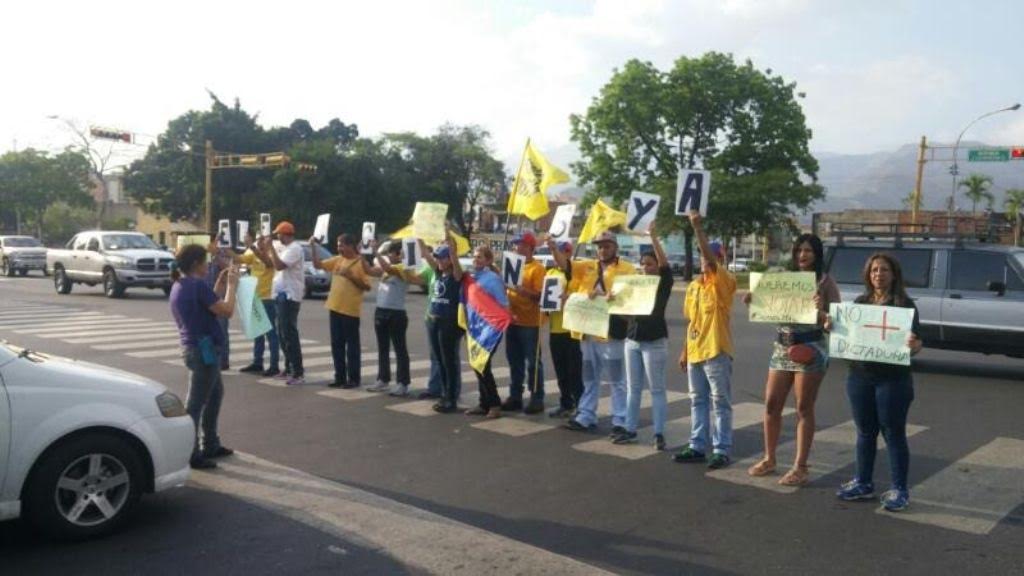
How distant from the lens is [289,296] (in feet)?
36.1

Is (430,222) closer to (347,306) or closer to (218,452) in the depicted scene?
(347,306)

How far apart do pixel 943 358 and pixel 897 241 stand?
2.80 meters

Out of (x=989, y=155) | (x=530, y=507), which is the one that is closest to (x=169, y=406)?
(x=530, y=507)

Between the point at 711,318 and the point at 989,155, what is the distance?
110 ft

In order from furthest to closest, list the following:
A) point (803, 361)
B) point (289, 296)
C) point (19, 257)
Answer: point (19, 257) → point (289, 296) → point (803, 361)

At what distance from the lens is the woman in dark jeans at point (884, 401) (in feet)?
19.3

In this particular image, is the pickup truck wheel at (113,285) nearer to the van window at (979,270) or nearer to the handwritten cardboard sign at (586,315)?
the handwritten cardboard sign at (586,315)

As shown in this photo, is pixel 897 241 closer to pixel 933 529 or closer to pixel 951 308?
pixel 951 308

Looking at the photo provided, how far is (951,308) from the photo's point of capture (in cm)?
1265

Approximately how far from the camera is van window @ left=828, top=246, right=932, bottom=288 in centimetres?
1301

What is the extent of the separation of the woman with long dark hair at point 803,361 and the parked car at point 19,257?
130ft

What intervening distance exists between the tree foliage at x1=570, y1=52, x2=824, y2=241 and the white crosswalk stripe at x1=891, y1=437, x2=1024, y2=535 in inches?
1414

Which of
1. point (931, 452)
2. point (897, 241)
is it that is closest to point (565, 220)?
point (931, 452)

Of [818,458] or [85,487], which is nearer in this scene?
[85,487]
